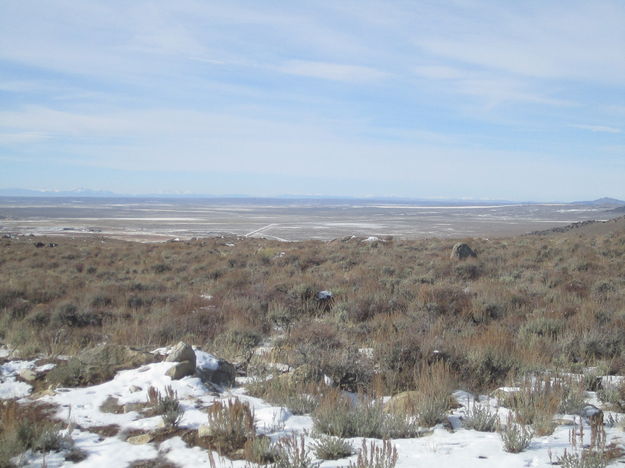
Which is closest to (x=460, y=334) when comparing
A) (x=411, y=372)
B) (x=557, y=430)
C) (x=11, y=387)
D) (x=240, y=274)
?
(x=411, y=372)

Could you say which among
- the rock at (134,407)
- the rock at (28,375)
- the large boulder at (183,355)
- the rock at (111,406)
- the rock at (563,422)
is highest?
the large boulder at (183,355)

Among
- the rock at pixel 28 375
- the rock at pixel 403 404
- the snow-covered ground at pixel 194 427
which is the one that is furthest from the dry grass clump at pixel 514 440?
the rock at pixel 28 375

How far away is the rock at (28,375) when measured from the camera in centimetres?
530

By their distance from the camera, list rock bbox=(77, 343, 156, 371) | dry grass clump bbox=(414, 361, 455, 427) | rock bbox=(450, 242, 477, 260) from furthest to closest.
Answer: rock bbox=(450, 242, 477, 260) → rock bbox=(77, 343, 156, 371) → dry grass clump bbox=(414, 361, 455, 427)

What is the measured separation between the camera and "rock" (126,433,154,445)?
368cm

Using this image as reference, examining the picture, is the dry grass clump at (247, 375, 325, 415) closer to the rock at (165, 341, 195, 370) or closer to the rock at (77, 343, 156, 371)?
the rock at (165, 341, 195, 370)

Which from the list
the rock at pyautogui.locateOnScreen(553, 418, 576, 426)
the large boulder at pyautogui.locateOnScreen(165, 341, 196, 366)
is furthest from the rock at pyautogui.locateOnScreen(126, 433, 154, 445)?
the rock at pyautogui.locateOnScreen(553, 418, 576, 426)

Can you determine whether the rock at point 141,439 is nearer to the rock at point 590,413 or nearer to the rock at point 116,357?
the rock at point 116,357

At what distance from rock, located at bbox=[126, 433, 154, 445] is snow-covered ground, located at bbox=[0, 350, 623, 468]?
4 centimetres

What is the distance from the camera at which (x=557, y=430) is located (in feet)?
11.9

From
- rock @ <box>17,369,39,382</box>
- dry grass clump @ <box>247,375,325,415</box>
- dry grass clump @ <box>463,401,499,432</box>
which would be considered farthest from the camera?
rock @ <box>17,369,39,382</box>

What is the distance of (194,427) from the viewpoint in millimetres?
3871

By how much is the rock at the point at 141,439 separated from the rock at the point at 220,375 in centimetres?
121

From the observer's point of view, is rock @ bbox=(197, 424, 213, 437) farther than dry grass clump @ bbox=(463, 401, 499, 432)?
No
